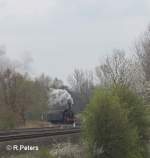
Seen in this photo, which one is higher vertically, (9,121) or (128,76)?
(128,76)

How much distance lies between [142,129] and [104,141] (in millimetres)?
3511

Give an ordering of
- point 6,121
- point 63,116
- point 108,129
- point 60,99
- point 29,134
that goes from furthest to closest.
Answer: point 60,99 → point 63,116 → point 6,121 → point 29,134 → point 108,129

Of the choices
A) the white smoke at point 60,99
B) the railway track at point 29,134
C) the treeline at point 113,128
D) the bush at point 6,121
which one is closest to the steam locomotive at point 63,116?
the white smoke at point 60,99

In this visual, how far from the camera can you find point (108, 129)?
16359mm

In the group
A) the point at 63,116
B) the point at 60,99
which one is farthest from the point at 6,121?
the point at 60,99

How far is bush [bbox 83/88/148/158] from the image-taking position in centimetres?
1628

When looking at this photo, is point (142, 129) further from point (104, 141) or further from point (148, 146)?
point (104, 141)

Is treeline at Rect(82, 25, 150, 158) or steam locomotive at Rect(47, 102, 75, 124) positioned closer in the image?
treeline at Rect(82, 25, 150, 158)

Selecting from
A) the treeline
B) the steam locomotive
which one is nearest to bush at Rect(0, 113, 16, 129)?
the steam locomotive

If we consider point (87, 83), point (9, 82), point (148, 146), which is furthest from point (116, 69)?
point (87, 83)

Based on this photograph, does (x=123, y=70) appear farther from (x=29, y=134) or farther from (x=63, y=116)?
(x=29, y=134)

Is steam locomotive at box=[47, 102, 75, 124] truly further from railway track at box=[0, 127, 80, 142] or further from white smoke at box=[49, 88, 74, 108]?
railway track at box=[0, 127, 80, 142]

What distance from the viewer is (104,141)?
53.6ft

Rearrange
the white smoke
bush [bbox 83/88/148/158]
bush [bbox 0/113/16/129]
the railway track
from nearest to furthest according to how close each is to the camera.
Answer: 1. bush [bbox 83/88/148/158]
2. the railway track
3. bush [bbox 0/113/16/129]
4. the white smoke
